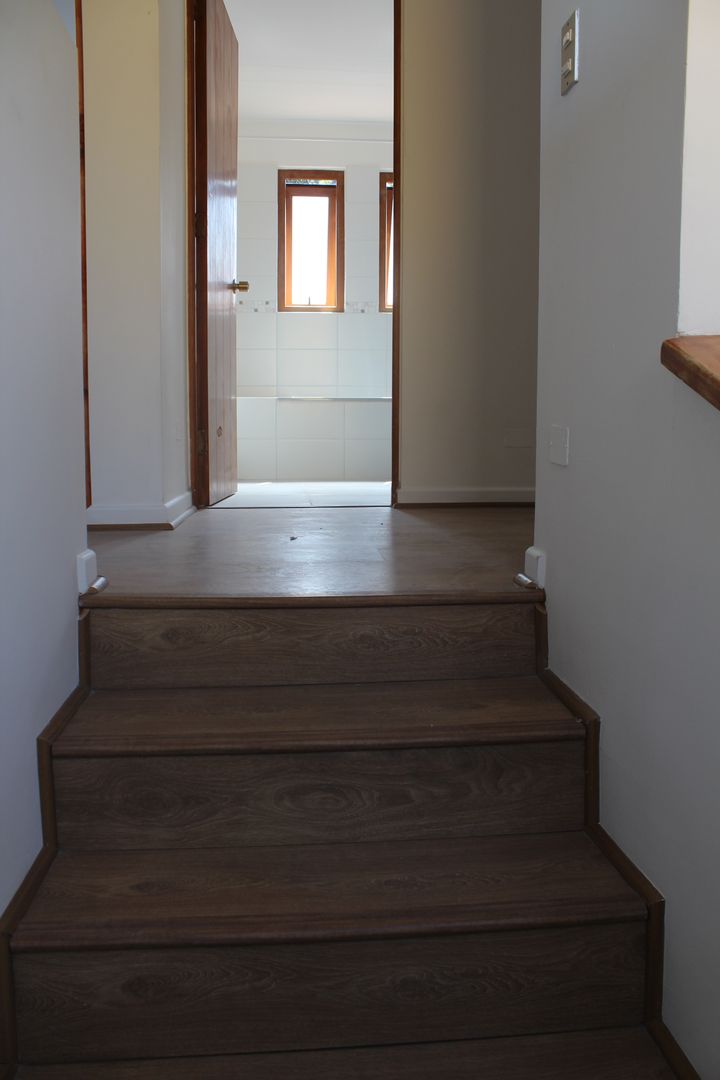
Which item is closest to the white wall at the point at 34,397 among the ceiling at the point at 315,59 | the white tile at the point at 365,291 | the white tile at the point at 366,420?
the ceiling at the point at 315,59

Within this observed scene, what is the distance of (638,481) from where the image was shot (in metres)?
1.70

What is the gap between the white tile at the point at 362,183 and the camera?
7.73 metres

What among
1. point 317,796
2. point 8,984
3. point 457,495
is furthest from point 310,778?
point 457,495

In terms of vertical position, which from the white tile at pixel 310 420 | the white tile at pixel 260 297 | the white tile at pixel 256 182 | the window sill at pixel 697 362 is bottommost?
the white tile at pixel 310 420

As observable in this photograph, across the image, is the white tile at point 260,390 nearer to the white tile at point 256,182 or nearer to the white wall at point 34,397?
the white tile at point 256,182

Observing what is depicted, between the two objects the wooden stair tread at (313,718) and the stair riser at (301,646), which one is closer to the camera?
the wooden stair tread at (313,718)

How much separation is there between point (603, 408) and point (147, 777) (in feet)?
3.72

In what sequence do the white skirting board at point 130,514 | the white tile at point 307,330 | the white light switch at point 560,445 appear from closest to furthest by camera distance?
the white light switch at point 560,445, the white skirting board at point 130,514, the white tile at point 307,330

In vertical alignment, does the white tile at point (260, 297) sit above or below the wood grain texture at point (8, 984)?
above

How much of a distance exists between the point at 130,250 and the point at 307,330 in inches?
174

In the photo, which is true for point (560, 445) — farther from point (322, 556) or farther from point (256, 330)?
point (256, 330)

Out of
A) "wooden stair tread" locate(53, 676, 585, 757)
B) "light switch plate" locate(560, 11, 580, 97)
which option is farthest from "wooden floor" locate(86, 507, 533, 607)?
"light switch plate" locate(560, 11, 580, 97)

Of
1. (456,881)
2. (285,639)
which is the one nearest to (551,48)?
(285,639)

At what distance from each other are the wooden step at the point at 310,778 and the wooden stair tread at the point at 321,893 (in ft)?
0.14
